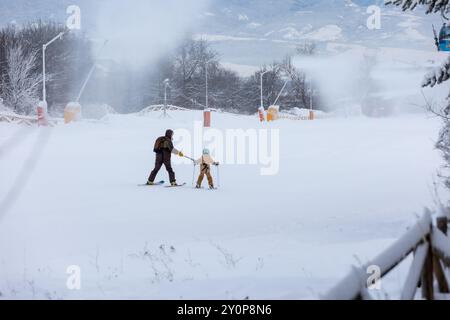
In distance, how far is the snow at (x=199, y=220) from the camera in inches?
288

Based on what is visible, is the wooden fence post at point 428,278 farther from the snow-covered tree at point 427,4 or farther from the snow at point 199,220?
the snow-covered tree at point 427,4

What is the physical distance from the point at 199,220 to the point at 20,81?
49.9ft

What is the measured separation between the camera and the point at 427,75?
8086 millimetres

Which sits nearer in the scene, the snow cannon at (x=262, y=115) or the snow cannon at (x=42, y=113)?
the snow cannon at (x=42, y=113)

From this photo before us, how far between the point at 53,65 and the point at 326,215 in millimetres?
17371

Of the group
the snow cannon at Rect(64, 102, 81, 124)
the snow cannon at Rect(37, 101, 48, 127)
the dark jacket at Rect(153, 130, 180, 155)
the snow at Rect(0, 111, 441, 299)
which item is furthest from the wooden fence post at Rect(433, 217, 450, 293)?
the snow cannon at Rect(64, 102, 81, 124)

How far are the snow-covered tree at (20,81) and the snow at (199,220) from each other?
1787mm

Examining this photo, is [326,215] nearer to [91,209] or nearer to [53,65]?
[91,209]

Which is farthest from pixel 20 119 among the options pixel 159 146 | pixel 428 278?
pixel 428 278

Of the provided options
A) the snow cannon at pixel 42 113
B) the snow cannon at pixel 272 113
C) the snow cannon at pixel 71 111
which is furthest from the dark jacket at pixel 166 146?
the snow cannon at pixel 272 113

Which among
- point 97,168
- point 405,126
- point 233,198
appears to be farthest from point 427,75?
point 405,126

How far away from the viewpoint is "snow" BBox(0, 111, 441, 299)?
7305 millimetres

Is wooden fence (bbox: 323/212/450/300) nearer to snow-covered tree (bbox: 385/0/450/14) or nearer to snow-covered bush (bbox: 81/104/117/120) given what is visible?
snow-covered tree (bbox: 385/0/450/14)

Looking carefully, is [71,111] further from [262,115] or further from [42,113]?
[262,115]
